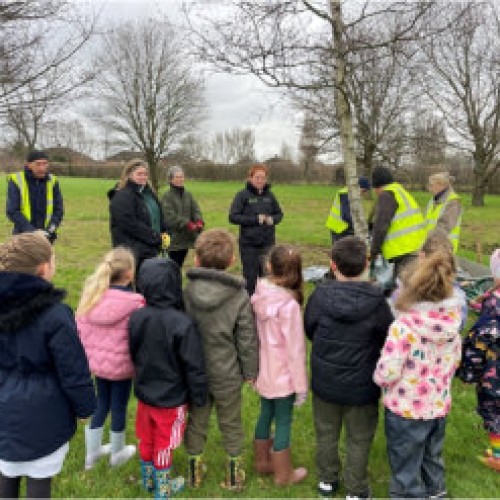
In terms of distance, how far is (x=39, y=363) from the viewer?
2.11m

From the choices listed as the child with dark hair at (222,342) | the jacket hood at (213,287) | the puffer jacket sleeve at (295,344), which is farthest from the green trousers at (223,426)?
the jacket hood at (213,287)

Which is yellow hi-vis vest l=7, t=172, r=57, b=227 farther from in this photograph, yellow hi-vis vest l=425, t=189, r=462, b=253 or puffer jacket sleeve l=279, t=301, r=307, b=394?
yellow hi-vis vest l=425, t=189, r=462, b=253

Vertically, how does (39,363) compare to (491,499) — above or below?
above

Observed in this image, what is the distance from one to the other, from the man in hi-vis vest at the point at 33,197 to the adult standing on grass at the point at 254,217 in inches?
90.9

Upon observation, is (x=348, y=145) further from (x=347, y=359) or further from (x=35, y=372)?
(x=35, y=372)

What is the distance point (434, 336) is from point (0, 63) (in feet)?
19.9

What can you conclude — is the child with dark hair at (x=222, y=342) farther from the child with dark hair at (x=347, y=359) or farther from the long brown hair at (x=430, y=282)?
the long brown hair at (x=430, y=282)

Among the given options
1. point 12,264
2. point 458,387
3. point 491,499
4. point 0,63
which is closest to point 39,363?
point 12,264

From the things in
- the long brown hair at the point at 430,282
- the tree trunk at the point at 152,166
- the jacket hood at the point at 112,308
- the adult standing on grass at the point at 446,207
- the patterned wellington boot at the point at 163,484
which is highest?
the tree trunk at the point at 152,166

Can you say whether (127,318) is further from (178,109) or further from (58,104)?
(178,109)

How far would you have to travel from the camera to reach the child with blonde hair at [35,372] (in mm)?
2041

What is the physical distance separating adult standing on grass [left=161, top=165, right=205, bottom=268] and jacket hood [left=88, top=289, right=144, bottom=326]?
10.2ft

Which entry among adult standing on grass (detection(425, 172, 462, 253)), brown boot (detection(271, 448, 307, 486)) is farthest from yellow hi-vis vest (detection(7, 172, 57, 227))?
adult standing on grass (detection(425, 172, 462, 253))

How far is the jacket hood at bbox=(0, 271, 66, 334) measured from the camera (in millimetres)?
2008
